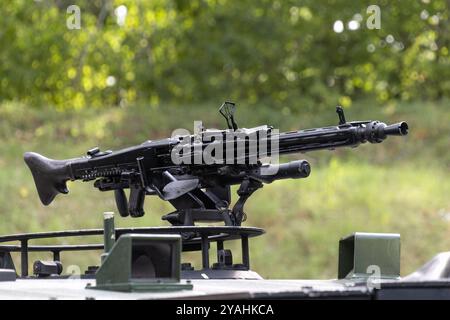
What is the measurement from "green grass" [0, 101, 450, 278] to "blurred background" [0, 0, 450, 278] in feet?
0.24

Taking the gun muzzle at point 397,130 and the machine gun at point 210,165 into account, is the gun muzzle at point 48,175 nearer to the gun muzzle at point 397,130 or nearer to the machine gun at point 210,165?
the machine gun at point 210,165

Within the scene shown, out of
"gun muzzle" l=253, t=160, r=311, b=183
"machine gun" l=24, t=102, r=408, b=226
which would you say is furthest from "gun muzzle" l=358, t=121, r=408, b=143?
"gun muzzle" l=253, t=160, r=311, b=183

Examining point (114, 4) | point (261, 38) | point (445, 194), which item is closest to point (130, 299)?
point (445, 194)

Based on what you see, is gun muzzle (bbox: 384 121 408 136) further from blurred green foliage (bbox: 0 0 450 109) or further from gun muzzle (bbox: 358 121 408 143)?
blurred green foliage (bbox: 0 0 450 109)

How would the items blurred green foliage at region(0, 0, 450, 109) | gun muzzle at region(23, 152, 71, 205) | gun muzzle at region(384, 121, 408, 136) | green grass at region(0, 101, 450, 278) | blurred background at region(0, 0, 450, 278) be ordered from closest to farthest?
gun muzzle at region(384, 121, 408, 136), gun muzzle at region(23, 152, 71, 205), green grass at region(0, 101, 450, 278), blurred background at region(0, 0, 450, 278), blurred green foliage at region(0, 0, 450, 109)

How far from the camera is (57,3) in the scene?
33969 mm

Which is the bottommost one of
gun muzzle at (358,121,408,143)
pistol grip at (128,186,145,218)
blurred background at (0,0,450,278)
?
pistol grip at (128,186,145,218)

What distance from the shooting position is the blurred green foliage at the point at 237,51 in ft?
104

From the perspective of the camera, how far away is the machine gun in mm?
8492

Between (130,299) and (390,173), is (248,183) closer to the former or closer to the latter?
(130,299)

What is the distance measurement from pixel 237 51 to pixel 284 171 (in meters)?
23.5

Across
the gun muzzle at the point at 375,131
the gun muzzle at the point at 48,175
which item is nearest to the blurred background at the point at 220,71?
the gun muzzle at the point at 48,175

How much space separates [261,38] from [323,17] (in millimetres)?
1637

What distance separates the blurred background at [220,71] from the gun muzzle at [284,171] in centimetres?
1695
